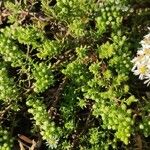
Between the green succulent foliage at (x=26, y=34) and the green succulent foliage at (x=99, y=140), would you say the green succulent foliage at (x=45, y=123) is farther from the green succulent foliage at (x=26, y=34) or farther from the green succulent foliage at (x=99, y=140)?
the green succulent foliage at (x=26, y=34)

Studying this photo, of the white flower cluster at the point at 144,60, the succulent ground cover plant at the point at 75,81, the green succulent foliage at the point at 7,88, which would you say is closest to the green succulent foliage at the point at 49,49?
the succulent ground cover plant at the point at 75,81

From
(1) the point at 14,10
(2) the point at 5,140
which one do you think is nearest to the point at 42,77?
A: (2) the point at 5,140

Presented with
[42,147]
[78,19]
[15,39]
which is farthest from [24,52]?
[42,147]

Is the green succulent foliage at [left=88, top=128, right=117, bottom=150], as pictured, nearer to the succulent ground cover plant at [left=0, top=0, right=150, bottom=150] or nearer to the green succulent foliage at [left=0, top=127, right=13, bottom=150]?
the succulent ground cover plant at [left=0, top=0, right=150, bottom=150]

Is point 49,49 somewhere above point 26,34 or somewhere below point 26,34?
below

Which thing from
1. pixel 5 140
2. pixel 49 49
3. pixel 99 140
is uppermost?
pixel 49 49

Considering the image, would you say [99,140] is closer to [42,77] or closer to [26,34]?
[42,77]

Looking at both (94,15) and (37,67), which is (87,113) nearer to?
(37,67)

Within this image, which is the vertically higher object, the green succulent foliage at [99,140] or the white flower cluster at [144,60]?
the white flower cluster at [144,60]
